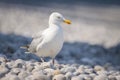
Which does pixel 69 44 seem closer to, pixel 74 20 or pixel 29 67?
pixel 74 20

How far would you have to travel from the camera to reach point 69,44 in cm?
1504

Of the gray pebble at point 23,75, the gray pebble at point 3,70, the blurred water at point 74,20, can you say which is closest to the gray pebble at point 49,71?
the gray pebble at point 23,75

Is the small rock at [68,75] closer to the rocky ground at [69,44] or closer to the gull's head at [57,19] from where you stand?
the rocky ground at [69,44]

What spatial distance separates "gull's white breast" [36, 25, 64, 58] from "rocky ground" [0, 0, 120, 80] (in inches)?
8.6

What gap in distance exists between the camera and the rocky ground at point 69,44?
9.17 meters

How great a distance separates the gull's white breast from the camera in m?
9.52

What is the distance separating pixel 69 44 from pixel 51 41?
554 centimetres

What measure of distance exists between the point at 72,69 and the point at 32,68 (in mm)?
696

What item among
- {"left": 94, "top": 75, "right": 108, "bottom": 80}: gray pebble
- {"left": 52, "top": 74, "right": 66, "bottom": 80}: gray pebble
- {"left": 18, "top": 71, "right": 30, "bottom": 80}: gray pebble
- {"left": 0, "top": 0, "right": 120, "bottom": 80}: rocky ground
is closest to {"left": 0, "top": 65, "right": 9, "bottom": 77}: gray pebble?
{"left": 0, "top": 0, "right": 120, "bottom": 80}: rocky ground

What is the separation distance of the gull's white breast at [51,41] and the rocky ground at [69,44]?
0.22m

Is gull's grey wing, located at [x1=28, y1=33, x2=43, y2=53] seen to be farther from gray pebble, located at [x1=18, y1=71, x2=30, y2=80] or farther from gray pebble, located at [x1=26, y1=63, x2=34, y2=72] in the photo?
gray pebble, located at [x1=18, y1=71, x2=30, y2=80]

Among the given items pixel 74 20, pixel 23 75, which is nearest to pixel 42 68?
pixel 23 75

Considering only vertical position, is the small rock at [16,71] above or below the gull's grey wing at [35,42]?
below

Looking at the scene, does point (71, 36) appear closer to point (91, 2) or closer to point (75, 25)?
point (75, 25)
